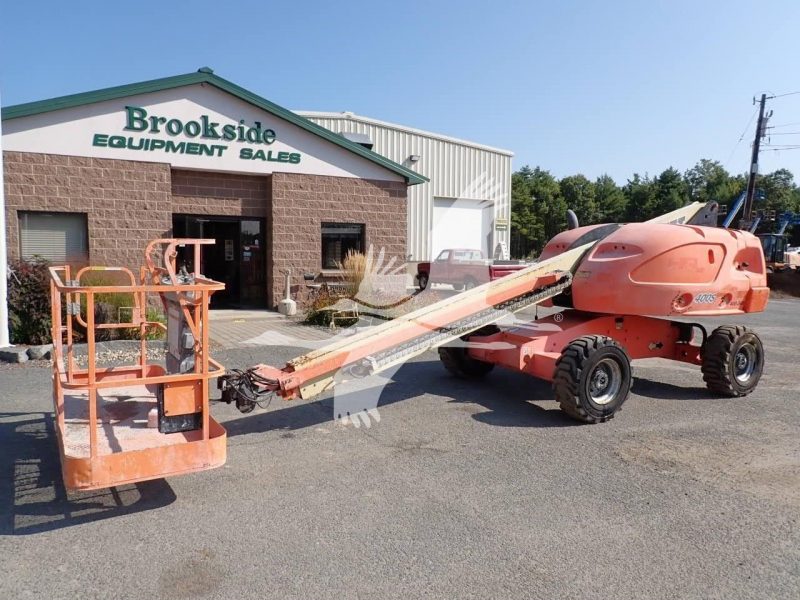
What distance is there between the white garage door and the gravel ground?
20626mm

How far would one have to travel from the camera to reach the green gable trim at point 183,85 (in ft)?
41.8

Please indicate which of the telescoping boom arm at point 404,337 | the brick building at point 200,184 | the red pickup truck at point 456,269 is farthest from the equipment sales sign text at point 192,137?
the telescoping boom arm at point 404,337

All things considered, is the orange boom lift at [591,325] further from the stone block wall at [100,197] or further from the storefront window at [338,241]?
the storefront window at [338,241]

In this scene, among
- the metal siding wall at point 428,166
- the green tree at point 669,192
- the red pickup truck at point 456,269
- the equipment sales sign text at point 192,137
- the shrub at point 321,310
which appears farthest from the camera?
the green tree at point 669,192

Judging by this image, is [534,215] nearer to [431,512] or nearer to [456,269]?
[456,269]

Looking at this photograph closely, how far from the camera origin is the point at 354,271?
49.0ft

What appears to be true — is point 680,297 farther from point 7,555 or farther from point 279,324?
point 279,324

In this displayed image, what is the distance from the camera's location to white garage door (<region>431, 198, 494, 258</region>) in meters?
27.2

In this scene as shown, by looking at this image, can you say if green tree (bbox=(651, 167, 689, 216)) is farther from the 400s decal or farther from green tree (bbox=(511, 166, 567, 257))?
the 400s decal

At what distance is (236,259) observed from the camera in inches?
661

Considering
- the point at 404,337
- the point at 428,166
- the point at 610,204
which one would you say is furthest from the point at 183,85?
the point at 610,204

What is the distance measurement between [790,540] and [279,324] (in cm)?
1123

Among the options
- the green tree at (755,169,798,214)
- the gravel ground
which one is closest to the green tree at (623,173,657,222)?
the green tree at (755,169,798,214)

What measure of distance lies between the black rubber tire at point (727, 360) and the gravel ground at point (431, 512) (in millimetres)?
778
